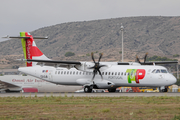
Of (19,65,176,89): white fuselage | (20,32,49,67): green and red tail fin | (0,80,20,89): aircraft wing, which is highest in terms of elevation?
(20,32,49,67): green and red tail fin

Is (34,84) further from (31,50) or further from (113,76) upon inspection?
(113,76)

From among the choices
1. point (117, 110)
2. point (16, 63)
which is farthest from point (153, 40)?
point (117, 110)

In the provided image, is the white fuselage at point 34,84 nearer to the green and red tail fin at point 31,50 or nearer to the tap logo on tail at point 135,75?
the green and red tail fin at point 31,50

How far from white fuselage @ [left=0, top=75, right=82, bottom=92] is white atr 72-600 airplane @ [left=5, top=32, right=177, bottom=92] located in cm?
502

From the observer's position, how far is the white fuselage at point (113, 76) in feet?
97.0

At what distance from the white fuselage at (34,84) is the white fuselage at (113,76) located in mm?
5100

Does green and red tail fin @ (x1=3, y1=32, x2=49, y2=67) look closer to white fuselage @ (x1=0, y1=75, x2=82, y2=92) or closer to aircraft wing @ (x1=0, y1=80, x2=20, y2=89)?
white fuselage @ (x1=0, y1=75, x2=82, y2=92)

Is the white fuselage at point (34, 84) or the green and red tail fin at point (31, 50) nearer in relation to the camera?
the green and red tail fin at point (31, 50)

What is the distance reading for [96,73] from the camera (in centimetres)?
3281

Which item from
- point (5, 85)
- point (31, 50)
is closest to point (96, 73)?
point (31, 50)

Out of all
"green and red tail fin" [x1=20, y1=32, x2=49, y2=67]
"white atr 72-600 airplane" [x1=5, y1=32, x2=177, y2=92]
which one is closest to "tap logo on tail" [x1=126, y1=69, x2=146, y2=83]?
"white atr 72-600 airplane" [x1=5, y1=32, x2=177, y2=92]

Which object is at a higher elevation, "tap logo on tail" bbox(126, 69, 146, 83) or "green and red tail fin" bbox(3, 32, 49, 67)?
"green and red tail fin" bbox(3, 32, 49, 67)

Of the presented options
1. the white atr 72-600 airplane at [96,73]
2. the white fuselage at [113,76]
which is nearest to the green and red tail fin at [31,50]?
the white atr 72-600 airplane at [96,73]

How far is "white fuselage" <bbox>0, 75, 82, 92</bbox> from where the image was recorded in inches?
1591
